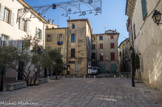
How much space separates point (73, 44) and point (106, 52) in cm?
1117

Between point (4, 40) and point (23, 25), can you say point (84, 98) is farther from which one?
point (23, 25)

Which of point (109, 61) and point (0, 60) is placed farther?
point (109, 61)

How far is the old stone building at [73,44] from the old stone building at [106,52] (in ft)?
→ 26.5

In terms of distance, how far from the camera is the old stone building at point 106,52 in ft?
108

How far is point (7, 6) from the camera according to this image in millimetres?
12195

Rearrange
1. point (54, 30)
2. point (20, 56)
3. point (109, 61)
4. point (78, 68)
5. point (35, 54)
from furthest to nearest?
point (109, 61), point (54, 30), point (78, 68), point (35, 54), point (20, 56)

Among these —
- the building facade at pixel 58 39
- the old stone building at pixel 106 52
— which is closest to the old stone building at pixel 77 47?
the building facade at pixel 58 39

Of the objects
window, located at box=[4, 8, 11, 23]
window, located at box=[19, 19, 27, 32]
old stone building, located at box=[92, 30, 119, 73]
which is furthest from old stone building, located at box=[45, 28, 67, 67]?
window, located at box=[4, 8, 11, 23]

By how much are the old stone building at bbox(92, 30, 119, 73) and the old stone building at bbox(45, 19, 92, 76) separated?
807 cm

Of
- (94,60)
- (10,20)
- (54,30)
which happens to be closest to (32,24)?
(10,20)

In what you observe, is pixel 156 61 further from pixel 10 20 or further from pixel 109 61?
pixel 109 61

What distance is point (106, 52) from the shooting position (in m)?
34.1

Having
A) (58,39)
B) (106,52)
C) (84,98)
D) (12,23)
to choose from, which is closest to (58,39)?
(58,39)

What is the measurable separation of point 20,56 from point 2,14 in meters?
5.09
